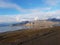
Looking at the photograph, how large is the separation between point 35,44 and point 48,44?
1.08 m

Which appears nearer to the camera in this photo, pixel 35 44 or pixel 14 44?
pixel 14 44

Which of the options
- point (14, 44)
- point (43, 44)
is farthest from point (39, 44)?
point (14, 44)

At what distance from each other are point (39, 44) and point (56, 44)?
55.7 inches

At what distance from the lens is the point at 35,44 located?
47.0 feet

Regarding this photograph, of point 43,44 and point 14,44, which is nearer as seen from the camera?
point 14,44

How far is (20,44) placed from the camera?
13.9 meters

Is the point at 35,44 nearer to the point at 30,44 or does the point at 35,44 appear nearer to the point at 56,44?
the point at 30,44

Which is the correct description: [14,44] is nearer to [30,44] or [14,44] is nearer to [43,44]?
[30,44]

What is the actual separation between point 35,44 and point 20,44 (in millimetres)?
1302

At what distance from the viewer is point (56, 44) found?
14375mm

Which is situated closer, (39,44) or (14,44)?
(14,44)

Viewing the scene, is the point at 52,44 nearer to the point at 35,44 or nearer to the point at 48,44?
the point at 48,44

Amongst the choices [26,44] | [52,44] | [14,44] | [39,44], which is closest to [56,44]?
[52,44]

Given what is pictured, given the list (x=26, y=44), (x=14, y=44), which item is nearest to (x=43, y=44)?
(x=26, y=44)
